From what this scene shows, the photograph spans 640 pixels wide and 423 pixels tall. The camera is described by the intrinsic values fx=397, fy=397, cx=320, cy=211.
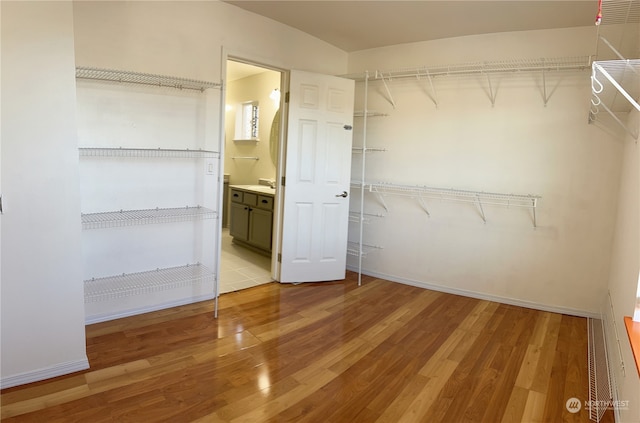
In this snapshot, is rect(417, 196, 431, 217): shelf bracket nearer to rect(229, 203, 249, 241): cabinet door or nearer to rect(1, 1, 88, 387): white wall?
rect(229, 203, 249, 241): cabinet door

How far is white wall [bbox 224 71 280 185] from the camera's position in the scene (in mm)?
5773

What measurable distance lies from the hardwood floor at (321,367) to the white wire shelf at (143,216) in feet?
2.41

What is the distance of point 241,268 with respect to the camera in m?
4.52

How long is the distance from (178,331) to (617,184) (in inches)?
144

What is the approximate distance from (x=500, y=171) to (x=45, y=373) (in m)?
3.76

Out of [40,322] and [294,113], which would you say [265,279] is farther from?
[40,322]

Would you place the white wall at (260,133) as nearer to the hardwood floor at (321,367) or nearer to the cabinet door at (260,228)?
the cabinet door at (260,228)

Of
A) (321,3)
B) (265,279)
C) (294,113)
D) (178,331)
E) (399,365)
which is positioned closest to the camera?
(399,365)

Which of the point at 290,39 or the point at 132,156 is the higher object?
the point at 290,39

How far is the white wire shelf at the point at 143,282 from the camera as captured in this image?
9.25ft

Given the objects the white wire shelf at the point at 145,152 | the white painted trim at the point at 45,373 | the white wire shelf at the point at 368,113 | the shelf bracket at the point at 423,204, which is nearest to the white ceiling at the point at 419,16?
the white wire shelf at the point at 368,113

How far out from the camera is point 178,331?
2.86 meters

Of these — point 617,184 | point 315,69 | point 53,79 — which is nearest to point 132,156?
point 53,79

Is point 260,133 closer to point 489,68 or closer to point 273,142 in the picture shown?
point 273,142
